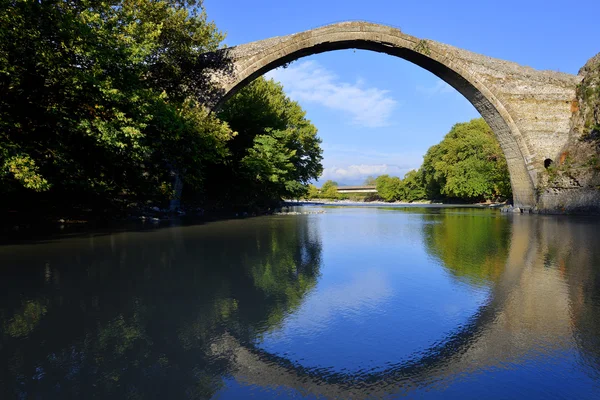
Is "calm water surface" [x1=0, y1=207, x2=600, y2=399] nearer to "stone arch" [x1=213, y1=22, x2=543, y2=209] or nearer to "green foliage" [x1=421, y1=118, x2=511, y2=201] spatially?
"stone arch" [x1=213, y1=22, x2=543, y2=209]

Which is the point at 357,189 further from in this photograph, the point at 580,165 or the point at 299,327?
the point at 299,327

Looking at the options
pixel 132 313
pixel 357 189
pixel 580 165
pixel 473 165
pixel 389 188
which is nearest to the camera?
pixel 132 313

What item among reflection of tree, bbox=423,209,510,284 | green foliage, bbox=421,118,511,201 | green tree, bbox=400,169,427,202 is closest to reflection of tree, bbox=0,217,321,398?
reflection of tree, bbox=423,209,510,284

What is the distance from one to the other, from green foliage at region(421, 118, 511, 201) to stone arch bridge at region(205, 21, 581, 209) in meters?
16.2

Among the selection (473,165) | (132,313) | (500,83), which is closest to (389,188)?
(473,165)

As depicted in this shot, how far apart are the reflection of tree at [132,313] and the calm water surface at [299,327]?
0.02m

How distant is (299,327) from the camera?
417cm

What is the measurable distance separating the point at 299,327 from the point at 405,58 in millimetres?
27260

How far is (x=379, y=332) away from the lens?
4016 millimetres

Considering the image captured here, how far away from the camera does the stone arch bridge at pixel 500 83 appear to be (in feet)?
86.9

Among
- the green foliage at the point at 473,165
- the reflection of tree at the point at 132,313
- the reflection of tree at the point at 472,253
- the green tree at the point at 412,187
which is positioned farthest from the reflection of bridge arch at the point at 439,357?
the green tree at the point at 412,187

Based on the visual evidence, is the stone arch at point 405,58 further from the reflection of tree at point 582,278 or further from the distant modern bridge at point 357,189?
the distant modern bridge at point 357,189

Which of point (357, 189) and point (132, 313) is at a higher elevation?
point (357, 189)

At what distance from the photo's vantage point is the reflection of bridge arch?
2922 millimetres
